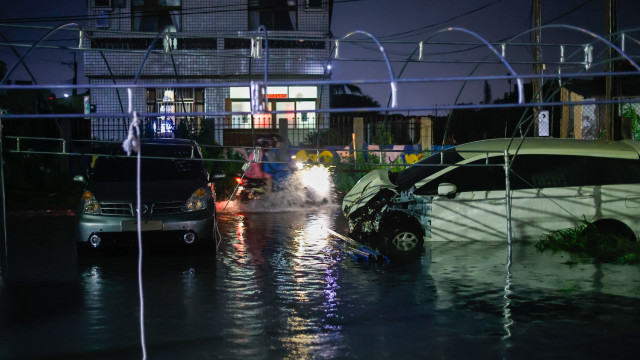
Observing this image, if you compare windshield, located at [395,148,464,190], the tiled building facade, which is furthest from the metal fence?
windshield, located at [395,148,464,190]

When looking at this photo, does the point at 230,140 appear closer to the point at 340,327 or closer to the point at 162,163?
the point at 162,163

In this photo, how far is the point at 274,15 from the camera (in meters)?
29.4

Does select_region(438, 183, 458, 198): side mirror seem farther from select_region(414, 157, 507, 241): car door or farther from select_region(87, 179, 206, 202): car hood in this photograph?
select_region(87, 179, 206, 202): car hood

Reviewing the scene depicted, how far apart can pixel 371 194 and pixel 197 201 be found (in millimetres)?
3169

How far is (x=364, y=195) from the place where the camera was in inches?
516

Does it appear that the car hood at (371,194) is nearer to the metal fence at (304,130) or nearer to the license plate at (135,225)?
the license plate at (135,225)

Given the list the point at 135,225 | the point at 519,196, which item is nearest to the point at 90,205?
the point at 135,225

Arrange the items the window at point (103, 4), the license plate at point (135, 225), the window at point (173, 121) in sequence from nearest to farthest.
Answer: the license plate at point (135, 225) → the window at point (173, 121) → the window at point (103, 4)

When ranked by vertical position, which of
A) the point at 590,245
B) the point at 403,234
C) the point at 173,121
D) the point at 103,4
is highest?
Answer: the point at 103,4

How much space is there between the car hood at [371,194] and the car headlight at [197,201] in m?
2.91

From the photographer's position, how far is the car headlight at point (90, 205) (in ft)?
36.9

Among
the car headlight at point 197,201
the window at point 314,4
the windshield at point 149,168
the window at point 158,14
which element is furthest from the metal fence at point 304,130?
the car headlight at point 197,201

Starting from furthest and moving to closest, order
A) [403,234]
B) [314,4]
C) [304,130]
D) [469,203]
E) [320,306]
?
[314,4]
[304,130]
[403,234]
[469,203]
[320,306]

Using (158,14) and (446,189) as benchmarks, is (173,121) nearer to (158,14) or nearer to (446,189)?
(158,14)
